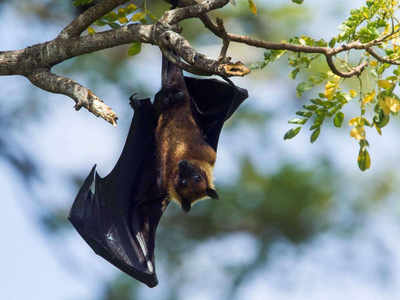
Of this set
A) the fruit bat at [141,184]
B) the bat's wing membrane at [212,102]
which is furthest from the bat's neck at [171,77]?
the bat's wing membrane at [212,102]

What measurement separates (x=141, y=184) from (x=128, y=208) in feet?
0.97

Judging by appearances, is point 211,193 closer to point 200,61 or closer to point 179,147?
point 179,147

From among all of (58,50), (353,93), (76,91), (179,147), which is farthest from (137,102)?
(353,93)

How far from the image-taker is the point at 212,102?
6012 millimetres

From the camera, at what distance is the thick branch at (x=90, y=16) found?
4615 millimetres

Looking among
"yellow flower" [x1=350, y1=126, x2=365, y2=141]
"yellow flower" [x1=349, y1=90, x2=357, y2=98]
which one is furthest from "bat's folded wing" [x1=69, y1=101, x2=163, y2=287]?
"yellow flower" [x1=350, y1=126, x2=365, y2=141]

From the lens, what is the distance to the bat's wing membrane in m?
5.95

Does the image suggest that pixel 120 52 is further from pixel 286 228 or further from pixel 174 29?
pixel 174 29

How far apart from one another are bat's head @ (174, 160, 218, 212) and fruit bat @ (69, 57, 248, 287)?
21 millimetres

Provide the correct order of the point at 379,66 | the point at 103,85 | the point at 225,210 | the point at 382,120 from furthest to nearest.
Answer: the point at 225,210, the point at 103,85, the point at 379,66, the point at 382,120

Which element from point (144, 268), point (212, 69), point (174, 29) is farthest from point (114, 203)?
point (212, 69)

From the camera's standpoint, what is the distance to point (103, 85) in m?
14.7

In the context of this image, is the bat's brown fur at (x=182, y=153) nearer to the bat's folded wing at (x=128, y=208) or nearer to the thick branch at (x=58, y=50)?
the bat's folded wing at (x=128, y=208)

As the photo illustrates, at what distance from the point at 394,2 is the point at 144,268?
341cm
